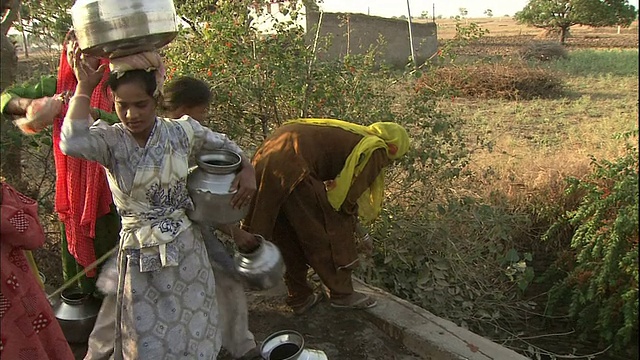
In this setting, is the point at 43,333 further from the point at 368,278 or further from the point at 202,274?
the point at 368,278

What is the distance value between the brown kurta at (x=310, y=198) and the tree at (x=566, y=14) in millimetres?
17280

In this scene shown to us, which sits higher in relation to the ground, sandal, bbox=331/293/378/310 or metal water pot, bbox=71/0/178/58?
metal water pot, bbox=71/0/178/58

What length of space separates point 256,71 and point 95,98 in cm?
170

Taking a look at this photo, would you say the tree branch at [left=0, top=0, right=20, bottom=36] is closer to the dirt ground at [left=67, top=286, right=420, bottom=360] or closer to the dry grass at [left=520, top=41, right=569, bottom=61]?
the dirt ground at [left=67, top=286, right=420, bottom=360]

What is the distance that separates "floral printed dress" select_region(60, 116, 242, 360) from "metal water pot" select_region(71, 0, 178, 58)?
261 millimetres

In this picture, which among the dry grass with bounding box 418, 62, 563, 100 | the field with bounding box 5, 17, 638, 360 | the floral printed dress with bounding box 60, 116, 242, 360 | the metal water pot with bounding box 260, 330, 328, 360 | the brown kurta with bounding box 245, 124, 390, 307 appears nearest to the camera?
the floral printed dress with bounding box 60, 116, 242, 360

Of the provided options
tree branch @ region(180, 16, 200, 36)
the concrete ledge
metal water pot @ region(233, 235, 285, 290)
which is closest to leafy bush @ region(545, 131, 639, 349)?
the concrete ledge

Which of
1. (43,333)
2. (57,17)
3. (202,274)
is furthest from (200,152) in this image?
(57,17)

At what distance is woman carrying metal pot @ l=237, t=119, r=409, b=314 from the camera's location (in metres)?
3.18

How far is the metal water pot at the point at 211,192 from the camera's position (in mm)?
2188

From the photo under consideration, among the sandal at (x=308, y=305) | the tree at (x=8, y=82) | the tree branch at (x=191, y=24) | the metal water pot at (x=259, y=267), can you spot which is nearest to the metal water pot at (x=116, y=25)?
the tree at (x=8, y=82)

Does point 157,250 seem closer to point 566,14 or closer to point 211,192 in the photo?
point 211,192

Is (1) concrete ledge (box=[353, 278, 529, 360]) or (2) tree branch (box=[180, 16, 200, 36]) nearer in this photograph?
(1) concrete ledge (box=[353, 278, 529, 360])

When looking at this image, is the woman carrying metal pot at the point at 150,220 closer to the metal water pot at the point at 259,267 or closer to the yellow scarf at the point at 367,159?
the metal water pot at the point at 259,267
